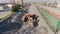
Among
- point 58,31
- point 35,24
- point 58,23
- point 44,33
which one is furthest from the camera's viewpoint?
point 35,24

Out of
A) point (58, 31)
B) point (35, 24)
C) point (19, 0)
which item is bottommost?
point (19, 0)

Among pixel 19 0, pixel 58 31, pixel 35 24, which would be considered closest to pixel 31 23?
pixel 35 24

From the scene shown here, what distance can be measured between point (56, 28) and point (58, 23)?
12.2 inches

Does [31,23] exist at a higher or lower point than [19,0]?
higher

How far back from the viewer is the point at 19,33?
9125 mm

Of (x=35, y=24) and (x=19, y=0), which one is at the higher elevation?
(x=35, y=24)

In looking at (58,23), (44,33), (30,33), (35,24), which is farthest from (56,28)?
(35,24)

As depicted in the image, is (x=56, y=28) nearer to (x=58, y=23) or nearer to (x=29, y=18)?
(x=58, y=23)

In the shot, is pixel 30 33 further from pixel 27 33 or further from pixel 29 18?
pixel 29 18

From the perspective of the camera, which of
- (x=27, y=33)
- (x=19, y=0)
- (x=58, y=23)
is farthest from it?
(x=19, y=0)

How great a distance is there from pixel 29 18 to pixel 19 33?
3.04 m

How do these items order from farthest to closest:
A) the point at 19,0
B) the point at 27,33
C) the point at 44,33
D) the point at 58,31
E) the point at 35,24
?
1. the point at 19,0
2. the point at 35,24
3. the point at 27,33
4. the point at 44,33
5. the point at 58,31

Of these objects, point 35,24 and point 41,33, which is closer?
point 41,33

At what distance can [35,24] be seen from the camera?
11.4 metres
